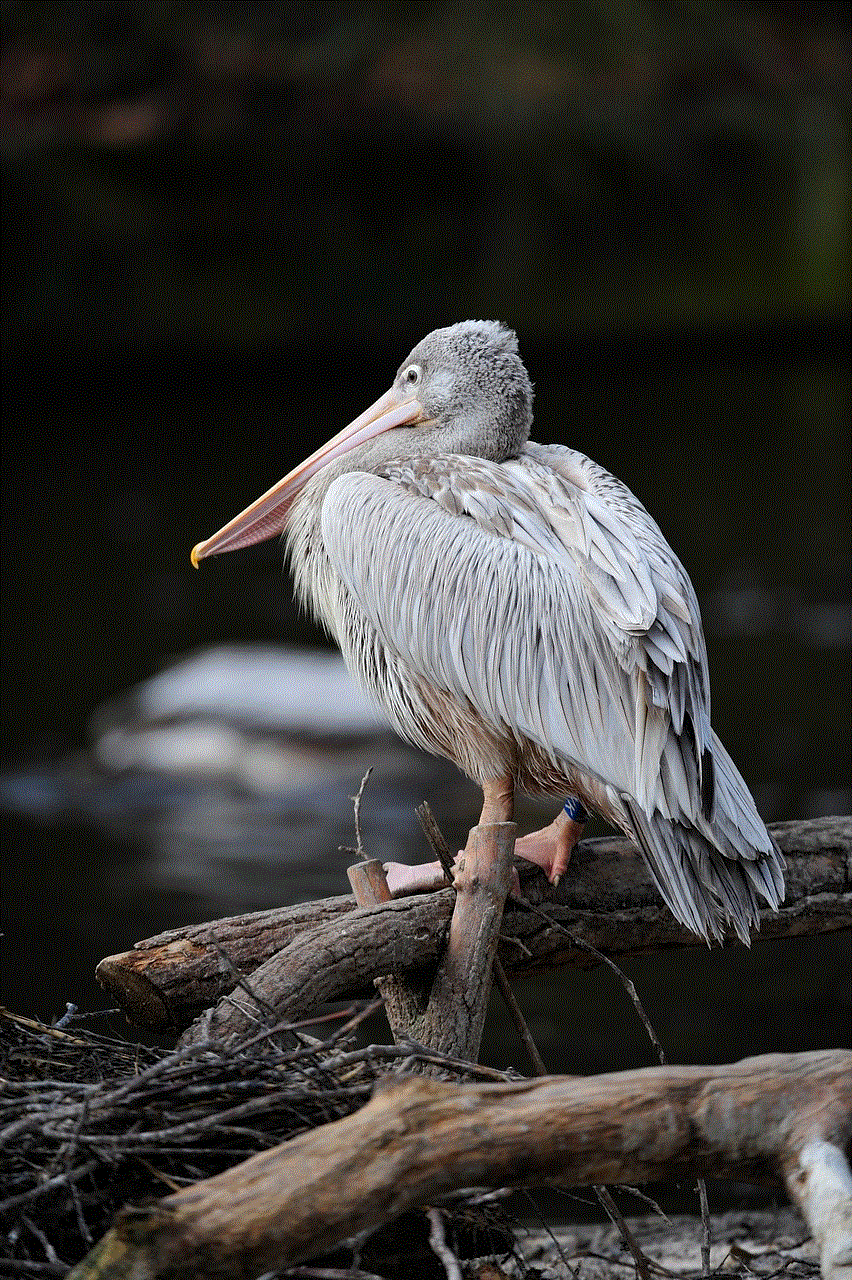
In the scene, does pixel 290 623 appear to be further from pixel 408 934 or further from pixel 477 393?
pixel 408 934

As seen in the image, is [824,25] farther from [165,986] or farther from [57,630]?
[165,986]

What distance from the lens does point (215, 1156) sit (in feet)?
7.91

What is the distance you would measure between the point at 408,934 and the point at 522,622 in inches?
27.1

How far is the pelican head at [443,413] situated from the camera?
11.7ft

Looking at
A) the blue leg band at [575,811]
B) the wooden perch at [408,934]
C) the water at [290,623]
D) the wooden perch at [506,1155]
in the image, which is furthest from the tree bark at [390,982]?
the water at [290,623]

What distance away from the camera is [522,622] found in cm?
328

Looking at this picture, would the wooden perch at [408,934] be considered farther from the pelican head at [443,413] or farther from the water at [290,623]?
the water at [290,623]

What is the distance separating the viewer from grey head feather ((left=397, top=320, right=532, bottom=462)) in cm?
356

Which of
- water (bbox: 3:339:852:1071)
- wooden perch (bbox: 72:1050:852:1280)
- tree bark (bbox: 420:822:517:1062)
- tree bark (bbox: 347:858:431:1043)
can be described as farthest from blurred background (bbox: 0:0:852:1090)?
wooden perch (bbox: 72:1050:852:1280)

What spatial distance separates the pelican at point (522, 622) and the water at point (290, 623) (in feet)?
7.67

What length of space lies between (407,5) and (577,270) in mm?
3549

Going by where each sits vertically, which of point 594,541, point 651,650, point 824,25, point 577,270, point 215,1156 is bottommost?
point 215,1156

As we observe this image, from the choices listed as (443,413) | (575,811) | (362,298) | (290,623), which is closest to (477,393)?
(443,413)

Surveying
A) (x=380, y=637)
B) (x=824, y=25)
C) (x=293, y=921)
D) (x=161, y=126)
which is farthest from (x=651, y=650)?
(x=824, y=25)
